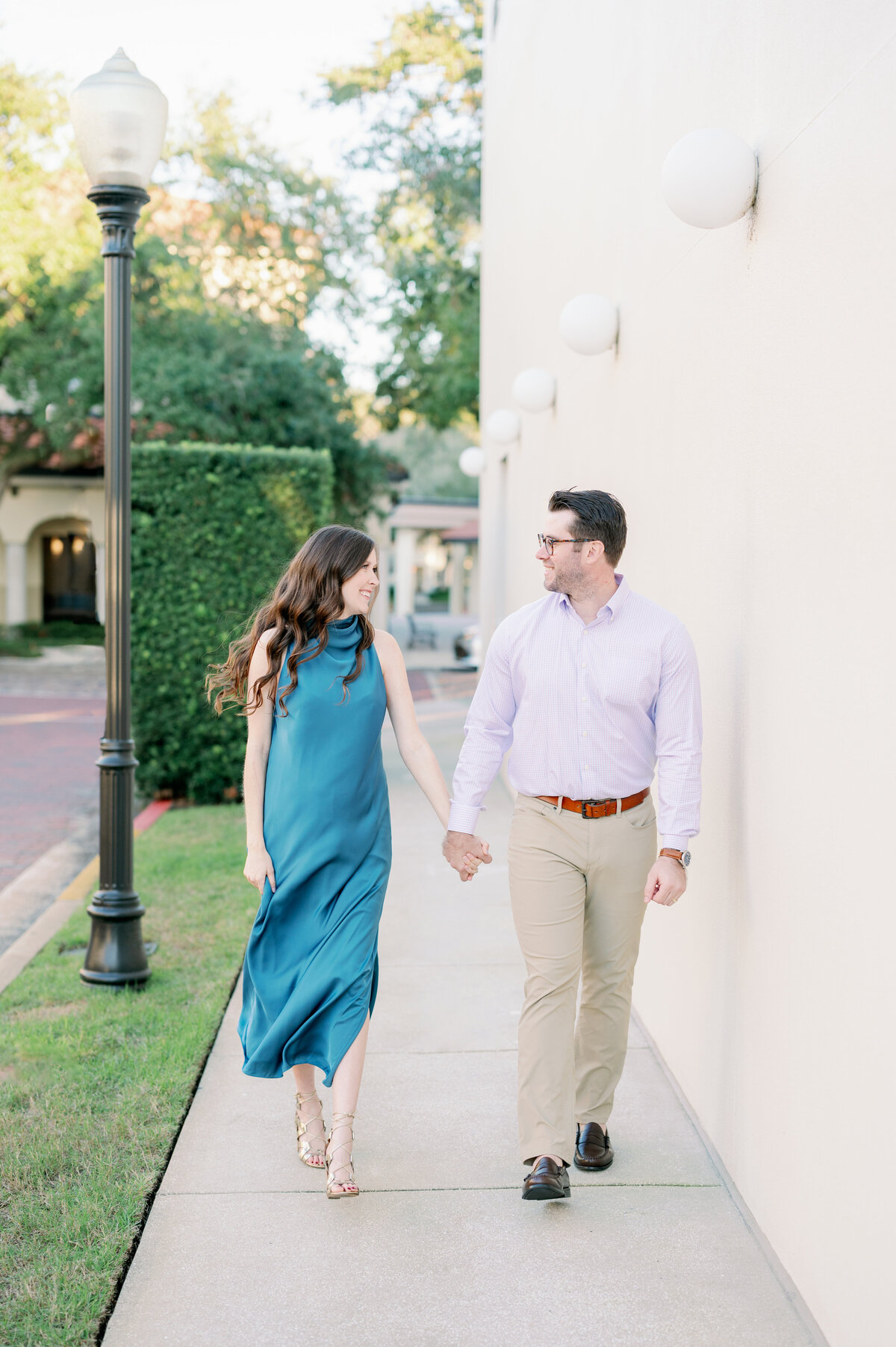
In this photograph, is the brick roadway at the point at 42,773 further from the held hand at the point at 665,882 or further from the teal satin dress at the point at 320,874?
the held hand at the point at 665,882

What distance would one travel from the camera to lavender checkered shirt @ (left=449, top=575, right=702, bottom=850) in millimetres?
3309

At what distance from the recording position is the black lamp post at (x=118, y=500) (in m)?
5.18

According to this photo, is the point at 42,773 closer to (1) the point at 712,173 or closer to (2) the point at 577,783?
(2) the point at 577,783

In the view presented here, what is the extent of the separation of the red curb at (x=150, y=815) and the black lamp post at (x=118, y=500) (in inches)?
131

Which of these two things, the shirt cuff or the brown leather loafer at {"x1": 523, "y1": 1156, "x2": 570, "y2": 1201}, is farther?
the shirt cuff

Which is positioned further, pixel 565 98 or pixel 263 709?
pixel 565 98

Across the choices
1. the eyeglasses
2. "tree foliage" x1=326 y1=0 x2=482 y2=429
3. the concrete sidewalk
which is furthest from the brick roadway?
"tree foliage" x1=326 y1=0 x2=482 y2=429

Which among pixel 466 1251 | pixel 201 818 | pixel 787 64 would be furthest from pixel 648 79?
pixel 201 818

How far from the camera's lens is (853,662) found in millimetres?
2486

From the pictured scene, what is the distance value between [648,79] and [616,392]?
127 centimetres

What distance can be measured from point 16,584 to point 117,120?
89.4 ft

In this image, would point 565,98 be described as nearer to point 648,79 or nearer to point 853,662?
point 648,79

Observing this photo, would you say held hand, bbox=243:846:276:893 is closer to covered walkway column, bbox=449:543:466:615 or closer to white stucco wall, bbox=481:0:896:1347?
white stucco wall, bbox=481:0:896:1347

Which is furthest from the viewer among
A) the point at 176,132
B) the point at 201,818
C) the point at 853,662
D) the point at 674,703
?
the point at 176,132
